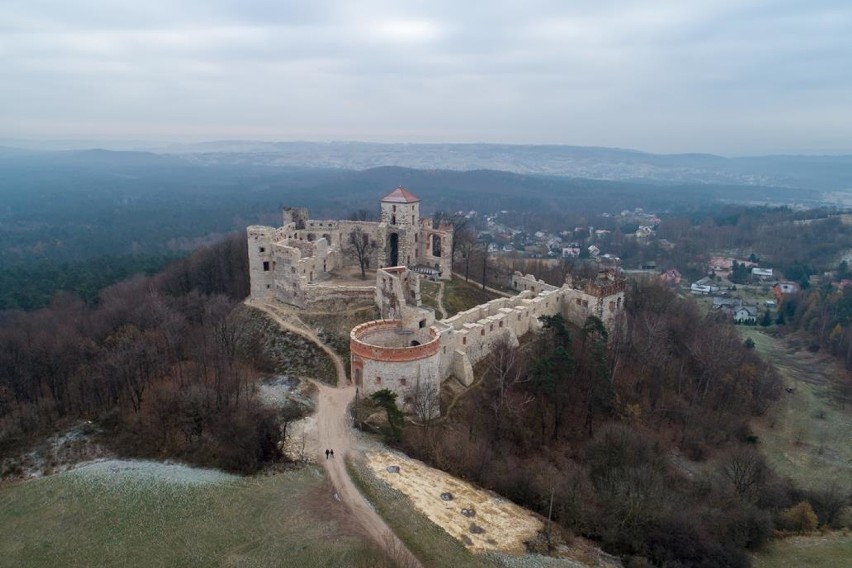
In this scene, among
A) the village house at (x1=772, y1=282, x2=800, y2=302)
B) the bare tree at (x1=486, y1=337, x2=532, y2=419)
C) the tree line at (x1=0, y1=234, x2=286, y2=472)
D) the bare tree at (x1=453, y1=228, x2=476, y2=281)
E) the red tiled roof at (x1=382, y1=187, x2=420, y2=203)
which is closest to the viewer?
the tree line at (x1=0, y1=234, x2=286, y2=472)

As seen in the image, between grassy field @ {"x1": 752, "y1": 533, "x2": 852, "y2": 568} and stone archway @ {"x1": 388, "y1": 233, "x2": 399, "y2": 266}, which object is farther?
stone archway @ {"x1": 388, "y1": 233, "x2": 399, "y2": 266}

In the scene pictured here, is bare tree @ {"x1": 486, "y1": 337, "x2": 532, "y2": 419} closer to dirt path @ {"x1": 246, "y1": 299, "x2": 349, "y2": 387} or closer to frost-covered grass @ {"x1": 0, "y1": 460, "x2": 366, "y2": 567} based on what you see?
dirt path @ {"x1": 246, "y1": 299, "x2": 349, "y2": 387}

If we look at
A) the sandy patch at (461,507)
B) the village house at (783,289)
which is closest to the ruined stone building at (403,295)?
the sandy patch at (461,507)

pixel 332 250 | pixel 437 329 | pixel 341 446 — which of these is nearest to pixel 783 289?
pixel 332 250

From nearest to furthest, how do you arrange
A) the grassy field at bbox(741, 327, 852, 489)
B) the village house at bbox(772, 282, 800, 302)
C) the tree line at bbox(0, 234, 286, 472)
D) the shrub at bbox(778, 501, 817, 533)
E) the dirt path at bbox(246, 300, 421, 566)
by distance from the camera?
the dirt path at bbox(246, 300, 421, 566) → the tree line at bbox(0, 234, 286, 472) → the shrub at bbox(778, 501, 817, 533) → the grassy field at bbox(741, 327, 852, 489) → the village house at bbox(772, 282, 800, 302)

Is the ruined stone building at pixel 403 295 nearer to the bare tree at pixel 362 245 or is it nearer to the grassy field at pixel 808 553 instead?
the bare tree at pixel 362 245

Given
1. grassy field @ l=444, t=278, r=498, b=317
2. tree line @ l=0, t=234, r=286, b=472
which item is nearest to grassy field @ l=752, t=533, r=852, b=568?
grassy field @ l=444, t=278, r=498, b=317
